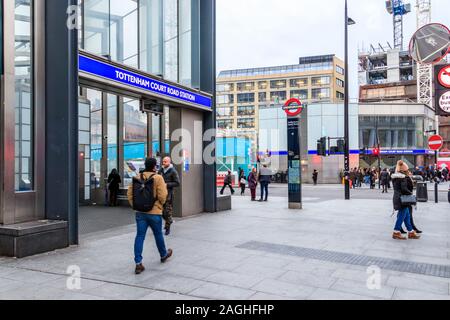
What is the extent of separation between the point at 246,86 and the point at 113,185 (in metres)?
89.8

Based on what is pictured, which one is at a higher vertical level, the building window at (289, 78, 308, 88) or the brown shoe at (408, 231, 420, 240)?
the building window at (289, 78, 308, 88)

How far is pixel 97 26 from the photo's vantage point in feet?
37.5

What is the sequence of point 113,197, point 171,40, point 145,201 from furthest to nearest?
point 113,197 → point 171,40 → point 145,201

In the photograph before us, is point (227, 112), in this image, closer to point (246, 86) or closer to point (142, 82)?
point (246, 86)

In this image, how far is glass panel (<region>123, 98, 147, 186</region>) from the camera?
15859mm

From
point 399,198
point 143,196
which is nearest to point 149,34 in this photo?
point 143,196

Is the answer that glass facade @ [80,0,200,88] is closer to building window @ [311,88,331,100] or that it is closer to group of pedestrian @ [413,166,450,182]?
group of pedestrian @ [413,166,450,182]

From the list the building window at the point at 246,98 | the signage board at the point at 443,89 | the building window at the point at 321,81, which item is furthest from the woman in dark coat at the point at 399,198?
the building window at the point at 246,98

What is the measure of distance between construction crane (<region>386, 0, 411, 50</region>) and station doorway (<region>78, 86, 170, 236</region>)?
93517 mm

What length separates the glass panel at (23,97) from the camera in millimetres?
7445

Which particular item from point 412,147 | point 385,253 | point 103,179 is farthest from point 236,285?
point 412,147

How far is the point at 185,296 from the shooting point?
490 centimetres

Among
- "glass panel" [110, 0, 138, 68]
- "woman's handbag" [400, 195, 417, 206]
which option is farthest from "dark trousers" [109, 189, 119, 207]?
"woman's handbag" [400, 195, 417, 206]
